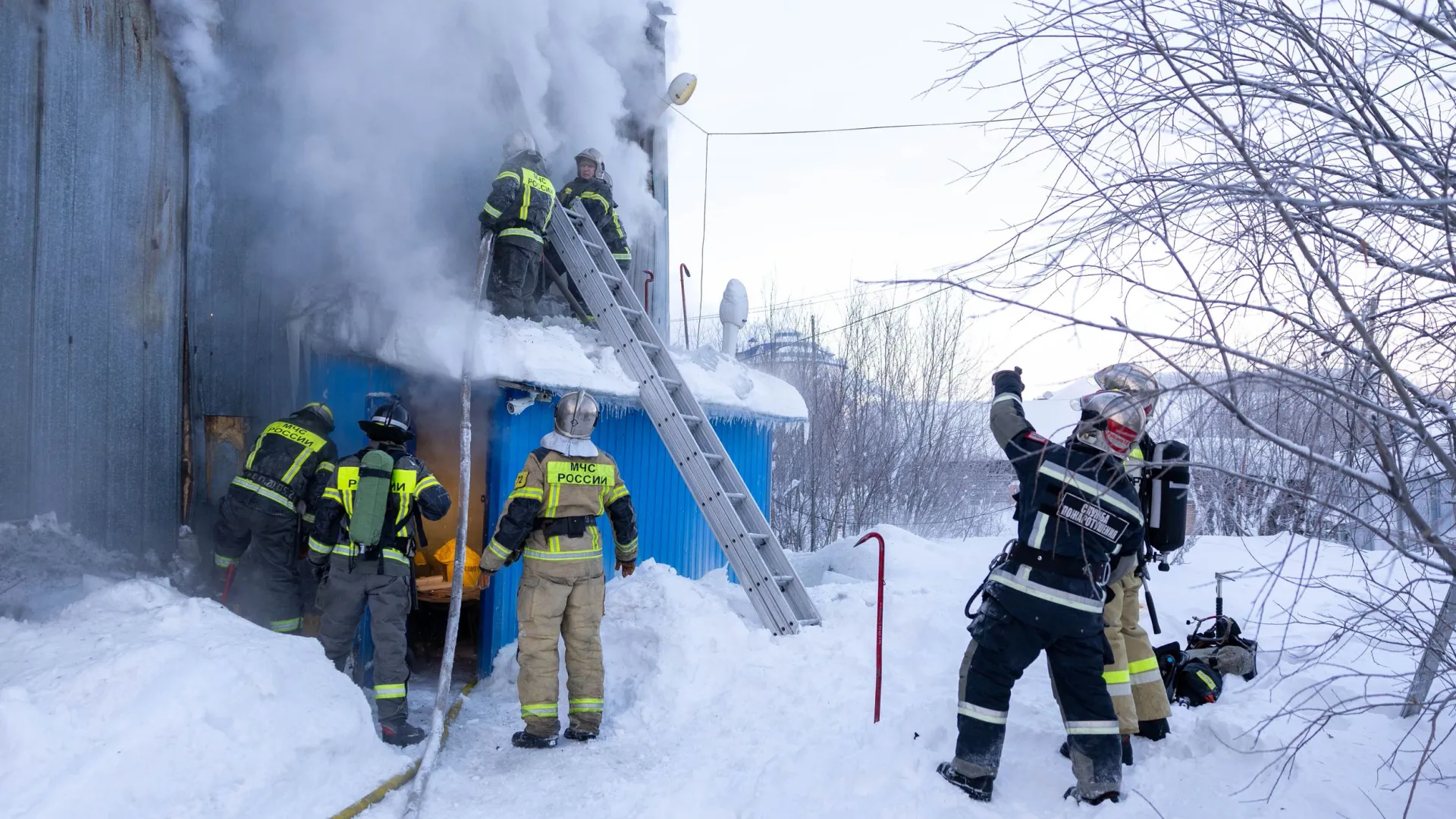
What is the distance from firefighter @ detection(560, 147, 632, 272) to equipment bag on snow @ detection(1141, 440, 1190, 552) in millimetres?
4526

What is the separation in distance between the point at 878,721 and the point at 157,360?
190 inches

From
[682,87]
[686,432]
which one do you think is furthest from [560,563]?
[682,87]

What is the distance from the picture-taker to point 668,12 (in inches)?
351

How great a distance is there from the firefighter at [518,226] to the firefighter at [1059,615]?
383 cm

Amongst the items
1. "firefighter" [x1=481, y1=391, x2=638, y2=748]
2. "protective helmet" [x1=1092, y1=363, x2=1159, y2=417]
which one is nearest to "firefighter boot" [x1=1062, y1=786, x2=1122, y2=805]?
"protective helmet" [x1=1092, y1=363, x2=1159, y2=417]

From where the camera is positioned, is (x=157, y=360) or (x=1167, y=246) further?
(x=157, y=360)

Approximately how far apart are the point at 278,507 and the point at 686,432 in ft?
8.64

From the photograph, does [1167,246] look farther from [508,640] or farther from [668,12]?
[668,12]

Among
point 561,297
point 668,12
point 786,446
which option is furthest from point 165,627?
point 786,446

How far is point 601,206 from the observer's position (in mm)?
7547

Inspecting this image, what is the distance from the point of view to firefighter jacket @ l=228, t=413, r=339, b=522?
212 inches

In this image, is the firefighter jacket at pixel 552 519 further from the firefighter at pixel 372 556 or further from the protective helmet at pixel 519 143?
the protective helmet at pixel 519 143

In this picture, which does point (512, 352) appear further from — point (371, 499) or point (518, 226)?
point (371, 499)

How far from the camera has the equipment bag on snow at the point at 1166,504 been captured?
4457 mm
